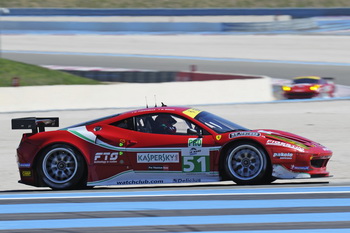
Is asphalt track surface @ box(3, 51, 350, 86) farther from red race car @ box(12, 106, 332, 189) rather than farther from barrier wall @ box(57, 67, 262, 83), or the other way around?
red race car @ box(12, 106, 332, 189)

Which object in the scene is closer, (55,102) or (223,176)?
(223,176)

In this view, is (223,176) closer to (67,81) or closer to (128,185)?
(128,185)

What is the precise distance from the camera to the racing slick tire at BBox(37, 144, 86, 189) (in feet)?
27.6

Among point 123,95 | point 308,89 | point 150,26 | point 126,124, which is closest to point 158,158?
point 126,124

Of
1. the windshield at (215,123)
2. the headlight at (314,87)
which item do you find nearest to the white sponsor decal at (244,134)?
the windshield at (215,123)

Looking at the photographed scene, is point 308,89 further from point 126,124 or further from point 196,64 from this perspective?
point 126,124

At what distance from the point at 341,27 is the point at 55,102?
2248cm

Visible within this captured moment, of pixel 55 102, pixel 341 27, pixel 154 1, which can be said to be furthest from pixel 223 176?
pixel 154 1

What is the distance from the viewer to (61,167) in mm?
8461

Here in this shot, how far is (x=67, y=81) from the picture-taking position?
20719 millimetres

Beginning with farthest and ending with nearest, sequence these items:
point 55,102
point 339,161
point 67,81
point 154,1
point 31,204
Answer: point 154,1, point 67,81, point 55,102, point 339,161, point 31,204

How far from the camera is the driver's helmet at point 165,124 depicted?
332 inches

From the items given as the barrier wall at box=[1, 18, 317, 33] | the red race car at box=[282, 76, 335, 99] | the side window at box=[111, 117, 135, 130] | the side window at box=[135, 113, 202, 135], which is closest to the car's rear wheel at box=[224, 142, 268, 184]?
the side window at box=[135, 113, 202, 135]

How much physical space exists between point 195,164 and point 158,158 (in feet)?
1.51
